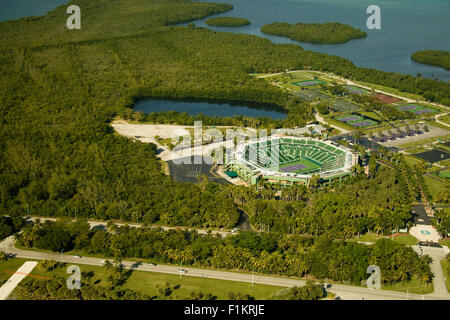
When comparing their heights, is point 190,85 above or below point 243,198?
above

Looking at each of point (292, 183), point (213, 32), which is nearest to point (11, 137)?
point (292, 183)

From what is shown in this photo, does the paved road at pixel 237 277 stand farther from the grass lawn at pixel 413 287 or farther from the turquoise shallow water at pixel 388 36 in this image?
the turquoise shallow water at pixel 388 36

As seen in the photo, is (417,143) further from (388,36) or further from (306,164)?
(388,36)

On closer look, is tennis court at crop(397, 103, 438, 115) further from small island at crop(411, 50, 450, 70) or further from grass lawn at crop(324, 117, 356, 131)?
small island at crop(411, 50, 450, 70)

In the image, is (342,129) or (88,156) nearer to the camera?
(88,156)

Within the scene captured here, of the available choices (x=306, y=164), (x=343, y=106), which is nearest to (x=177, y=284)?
(x=306, y=164)

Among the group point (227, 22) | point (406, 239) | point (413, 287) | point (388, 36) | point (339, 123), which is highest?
point (227, 22)

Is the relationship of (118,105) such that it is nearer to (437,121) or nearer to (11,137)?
(11,137)
